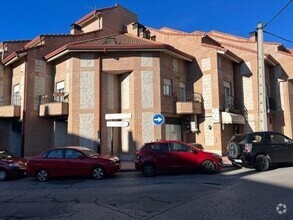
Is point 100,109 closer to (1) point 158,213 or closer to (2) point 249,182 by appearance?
(2) point 249,182

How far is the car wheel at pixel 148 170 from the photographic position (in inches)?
530

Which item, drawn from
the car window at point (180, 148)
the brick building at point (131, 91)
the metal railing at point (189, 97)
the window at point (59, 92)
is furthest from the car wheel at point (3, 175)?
the metal railing at point (189, 97)

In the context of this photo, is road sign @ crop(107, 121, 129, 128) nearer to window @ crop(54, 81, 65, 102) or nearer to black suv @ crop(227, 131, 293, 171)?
black suv @ crop(227, 131, 293, 171)

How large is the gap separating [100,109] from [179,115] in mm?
5601

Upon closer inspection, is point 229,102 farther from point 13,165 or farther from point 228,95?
point 13,165

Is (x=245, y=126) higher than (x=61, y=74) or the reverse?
the reverse

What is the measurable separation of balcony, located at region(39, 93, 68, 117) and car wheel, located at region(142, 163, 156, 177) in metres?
8.87

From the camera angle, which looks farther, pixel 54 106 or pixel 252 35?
pixel 252 35

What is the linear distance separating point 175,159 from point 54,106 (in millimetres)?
10477

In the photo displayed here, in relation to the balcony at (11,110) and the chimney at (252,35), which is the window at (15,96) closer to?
the balcony at (11,110)

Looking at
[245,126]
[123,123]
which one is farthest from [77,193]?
[245,126]

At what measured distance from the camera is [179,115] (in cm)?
2191

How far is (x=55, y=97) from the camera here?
2198cm

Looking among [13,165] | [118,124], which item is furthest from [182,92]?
[13,165]
